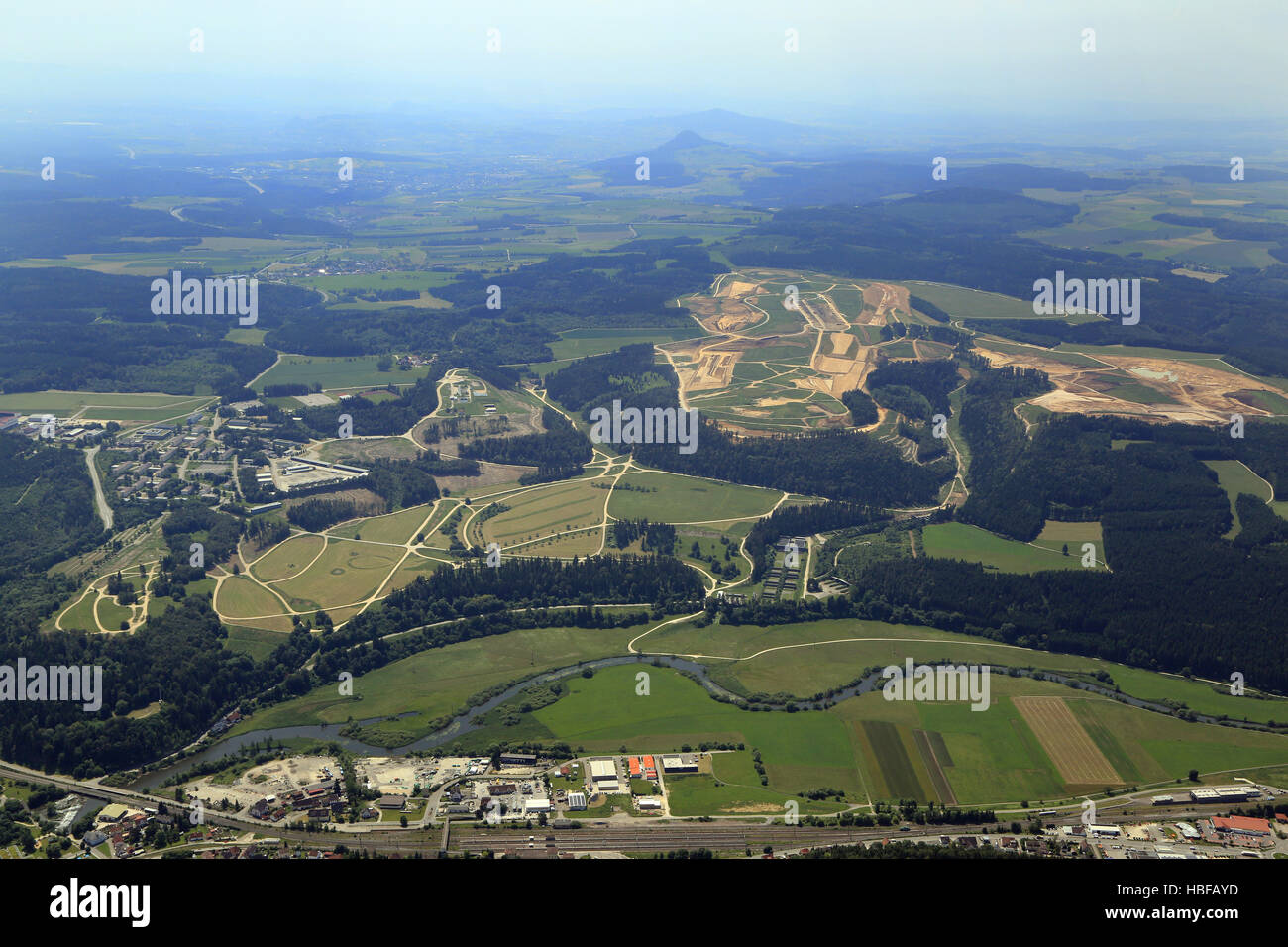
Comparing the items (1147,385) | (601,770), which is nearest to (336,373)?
(601,770)

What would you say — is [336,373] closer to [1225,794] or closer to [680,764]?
[680,764]

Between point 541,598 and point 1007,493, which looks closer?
point 541,598

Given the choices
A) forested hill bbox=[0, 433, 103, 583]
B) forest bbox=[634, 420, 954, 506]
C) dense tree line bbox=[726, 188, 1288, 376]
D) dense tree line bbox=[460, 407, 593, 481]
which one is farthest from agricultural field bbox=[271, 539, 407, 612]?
dense tree line bbox=[726, 188, 1288, 376]

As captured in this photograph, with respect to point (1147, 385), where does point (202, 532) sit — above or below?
below
